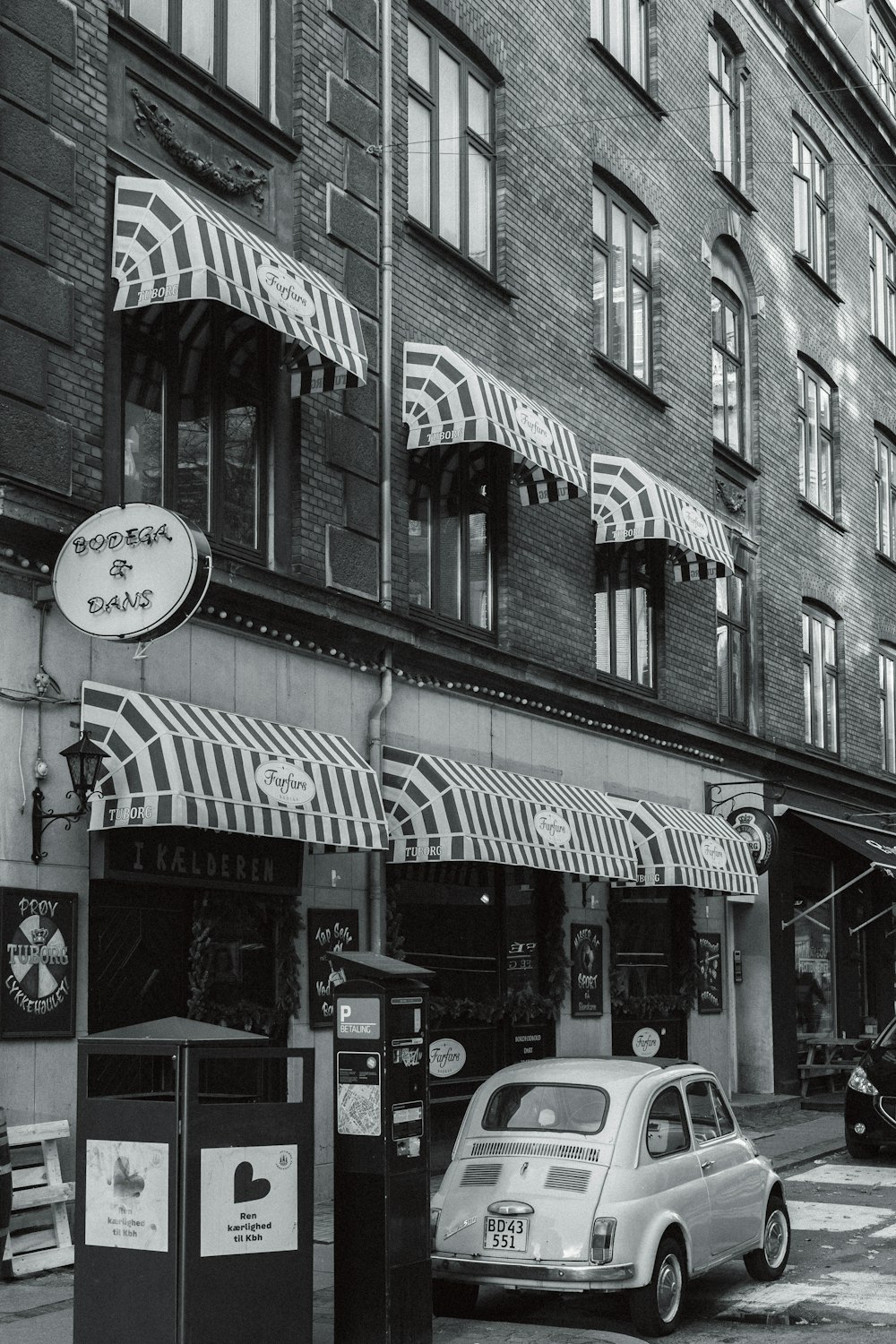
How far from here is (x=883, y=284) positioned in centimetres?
3144

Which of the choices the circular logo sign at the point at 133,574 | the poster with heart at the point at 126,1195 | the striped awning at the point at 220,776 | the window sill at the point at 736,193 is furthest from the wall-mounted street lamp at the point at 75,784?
the window sill at the point at 736,193

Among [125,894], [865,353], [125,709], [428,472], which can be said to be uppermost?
[865,353]

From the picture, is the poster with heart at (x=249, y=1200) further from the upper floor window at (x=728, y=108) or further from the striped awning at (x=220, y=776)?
the upper floor window at (x=728, y=108)

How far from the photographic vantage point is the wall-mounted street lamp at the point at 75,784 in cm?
1077

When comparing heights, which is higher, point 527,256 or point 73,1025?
point 527,256

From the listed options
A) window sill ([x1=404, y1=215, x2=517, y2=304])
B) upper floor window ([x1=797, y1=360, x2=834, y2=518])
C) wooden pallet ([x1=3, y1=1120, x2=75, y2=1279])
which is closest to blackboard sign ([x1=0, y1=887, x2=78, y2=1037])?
wooden pallet ([x1=3, y1=1120, x2=75, y2=1279])

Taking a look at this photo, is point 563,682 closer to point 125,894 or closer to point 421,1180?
point 125,894

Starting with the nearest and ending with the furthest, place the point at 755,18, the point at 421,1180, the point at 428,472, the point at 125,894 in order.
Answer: the point at 421,1180 → the point at 125,894 → the point at 428,472 → the point at 755,18

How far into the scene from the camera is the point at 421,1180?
850 centimetres

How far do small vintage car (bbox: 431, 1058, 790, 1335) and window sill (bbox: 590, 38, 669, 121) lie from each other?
1392 cm

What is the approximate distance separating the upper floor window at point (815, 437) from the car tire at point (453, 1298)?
18335 millimetres

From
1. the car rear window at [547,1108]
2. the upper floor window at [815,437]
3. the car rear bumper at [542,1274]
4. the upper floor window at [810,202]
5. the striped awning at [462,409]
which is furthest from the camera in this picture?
the upper floor window at [810,202]

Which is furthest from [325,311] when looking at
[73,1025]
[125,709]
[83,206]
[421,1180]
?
[421,1180]

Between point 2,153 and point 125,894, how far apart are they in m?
5.15
